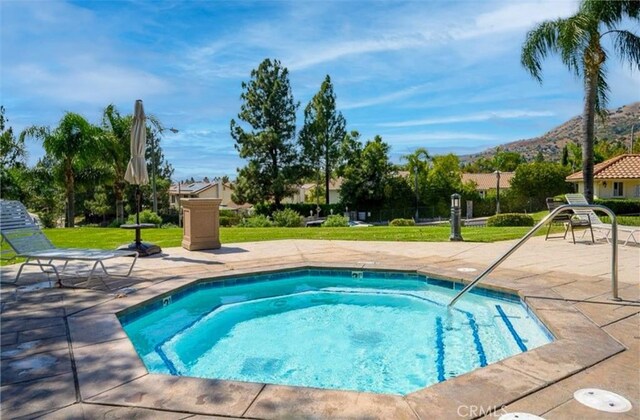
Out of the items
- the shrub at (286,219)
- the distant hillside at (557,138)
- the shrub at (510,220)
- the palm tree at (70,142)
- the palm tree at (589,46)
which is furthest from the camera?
the distant hillside at (557,138)

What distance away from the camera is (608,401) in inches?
96.5

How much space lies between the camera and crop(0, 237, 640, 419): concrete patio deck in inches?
94.7

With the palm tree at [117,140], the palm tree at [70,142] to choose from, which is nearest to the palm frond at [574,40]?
the palm tree at [70,142]

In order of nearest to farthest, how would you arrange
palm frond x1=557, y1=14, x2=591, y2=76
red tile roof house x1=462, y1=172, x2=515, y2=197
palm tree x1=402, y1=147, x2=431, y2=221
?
palm frond x1=557, y1=14, x2=591, y2=76, palm tree x1=402, y1=147, x2=431, y2=221, red tile roof house x1=462, y1=172, x2=515, y2=197

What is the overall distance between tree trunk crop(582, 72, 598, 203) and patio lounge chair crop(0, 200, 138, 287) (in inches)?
548

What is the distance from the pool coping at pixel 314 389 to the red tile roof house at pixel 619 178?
2711 centimetres

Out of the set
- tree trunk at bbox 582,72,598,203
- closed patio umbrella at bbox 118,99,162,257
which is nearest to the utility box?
closed patio umbrella at bbox 118,99,162,257

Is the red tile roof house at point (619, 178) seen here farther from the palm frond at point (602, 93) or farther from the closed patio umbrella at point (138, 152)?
the closed patio umbrella at point (138, 152)

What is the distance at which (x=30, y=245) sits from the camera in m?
5.68

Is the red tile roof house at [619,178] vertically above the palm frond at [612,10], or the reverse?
the palm frond at [612,10]

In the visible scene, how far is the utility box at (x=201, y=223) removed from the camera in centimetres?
889

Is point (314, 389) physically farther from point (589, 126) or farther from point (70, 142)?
point (70, 142)

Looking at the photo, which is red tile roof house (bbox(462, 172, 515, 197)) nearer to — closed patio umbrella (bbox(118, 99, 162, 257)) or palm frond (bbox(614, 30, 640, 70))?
palm frond (bbox(614, 30, 640, 70))

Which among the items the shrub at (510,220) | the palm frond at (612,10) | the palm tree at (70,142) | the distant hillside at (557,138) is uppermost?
the distant hillside at (557,138)
